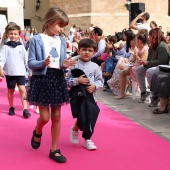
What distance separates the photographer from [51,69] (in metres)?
3.96

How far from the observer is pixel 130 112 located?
6.70m

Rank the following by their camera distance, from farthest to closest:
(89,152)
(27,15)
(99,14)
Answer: (27,15) → (99,14) → (89,152)

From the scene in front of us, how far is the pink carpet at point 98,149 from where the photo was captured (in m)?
3.88

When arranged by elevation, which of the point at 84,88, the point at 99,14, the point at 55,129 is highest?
the point at 99,14

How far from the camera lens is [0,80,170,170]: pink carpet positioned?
12.7 ft

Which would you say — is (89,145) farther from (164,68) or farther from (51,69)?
(164,68)

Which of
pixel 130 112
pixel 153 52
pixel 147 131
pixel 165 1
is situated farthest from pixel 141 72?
pixel 165 1

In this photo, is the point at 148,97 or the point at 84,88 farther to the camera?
the point at 148,97

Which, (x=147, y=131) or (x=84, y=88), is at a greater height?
(x=84, y=88)

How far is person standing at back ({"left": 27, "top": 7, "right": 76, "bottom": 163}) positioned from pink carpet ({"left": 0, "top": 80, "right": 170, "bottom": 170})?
0.25m

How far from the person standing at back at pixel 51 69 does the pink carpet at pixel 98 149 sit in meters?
0.25

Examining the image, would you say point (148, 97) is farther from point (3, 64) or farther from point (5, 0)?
point (5, 0)

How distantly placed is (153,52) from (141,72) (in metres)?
0.53

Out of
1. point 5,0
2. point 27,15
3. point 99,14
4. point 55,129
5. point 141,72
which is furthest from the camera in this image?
point 27,15
